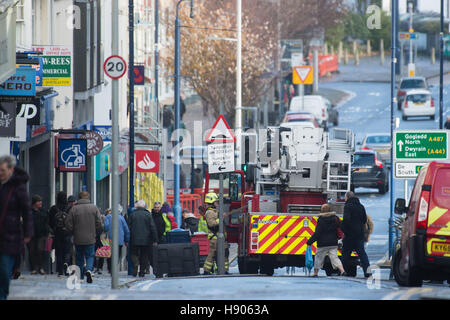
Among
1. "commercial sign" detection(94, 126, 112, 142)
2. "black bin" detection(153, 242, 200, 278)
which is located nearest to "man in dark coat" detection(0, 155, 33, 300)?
"black bin" detection(153, 242, 200, 278)

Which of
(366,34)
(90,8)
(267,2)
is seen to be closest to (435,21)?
(366,34)

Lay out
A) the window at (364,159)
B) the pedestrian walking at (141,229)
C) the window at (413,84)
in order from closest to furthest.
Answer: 1. the pedestrian walking at (141,229)
2. the window at (364,159)
3. the window at (413,84)

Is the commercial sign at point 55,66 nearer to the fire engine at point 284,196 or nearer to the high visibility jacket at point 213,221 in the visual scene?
the high visibility jacket at point 213,221

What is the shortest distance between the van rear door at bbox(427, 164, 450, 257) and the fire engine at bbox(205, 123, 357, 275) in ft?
17.2

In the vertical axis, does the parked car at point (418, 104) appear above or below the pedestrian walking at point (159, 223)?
above

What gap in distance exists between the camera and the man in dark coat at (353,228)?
21.3m

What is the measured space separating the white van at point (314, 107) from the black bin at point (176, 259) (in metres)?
38.7

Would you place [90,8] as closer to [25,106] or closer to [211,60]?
[25,106]

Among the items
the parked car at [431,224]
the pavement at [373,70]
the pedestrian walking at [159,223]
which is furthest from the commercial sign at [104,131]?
the pavement at [373,70]

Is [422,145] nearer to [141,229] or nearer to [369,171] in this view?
[141,229]

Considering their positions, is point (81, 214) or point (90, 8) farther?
point (90, 8)

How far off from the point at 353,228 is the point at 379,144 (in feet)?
94.5

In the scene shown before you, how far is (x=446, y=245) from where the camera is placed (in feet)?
54.7
